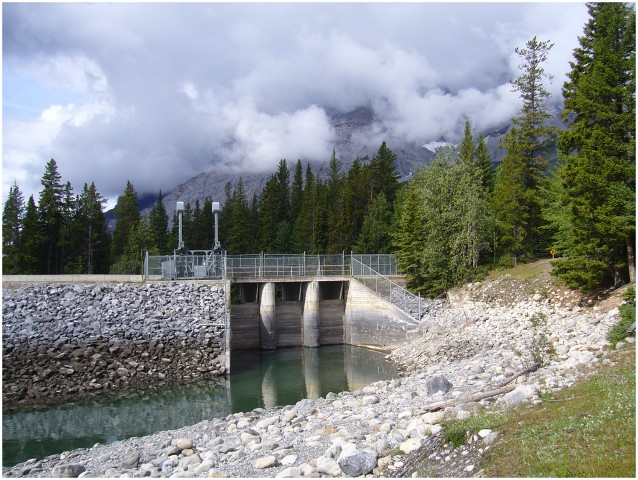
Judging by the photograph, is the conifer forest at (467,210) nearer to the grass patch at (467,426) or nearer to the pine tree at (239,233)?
the pine tree at (239,233)

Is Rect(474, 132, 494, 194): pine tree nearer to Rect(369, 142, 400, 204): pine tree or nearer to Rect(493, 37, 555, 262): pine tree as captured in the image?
Rect(493, 37, 555, 262): pine tree

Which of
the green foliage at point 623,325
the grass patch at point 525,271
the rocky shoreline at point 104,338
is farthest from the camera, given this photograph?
the grass patch at point 525,271

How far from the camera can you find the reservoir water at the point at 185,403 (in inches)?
725

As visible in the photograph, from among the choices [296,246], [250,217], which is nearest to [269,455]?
[296,246]

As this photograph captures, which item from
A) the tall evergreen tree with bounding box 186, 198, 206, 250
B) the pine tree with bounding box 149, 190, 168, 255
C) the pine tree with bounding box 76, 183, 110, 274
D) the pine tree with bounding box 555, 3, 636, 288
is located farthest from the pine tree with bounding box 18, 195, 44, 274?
the pine tree with bounding box 555, 3, 636, 288

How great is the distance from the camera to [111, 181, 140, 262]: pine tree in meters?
64.0

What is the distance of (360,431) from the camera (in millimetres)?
11789

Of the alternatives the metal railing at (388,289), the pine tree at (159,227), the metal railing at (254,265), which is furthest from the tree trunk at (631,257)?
the pine tree at (159,227)

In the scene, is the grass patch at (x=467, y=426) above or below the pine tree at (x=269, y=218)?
below

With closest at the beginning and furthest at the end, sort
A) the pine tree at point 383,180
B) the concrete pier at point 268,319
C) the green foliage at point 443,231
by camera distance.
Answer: the green foliage at point 443,231, the concrete pier at point 268,319, the pine tree at point 383,180

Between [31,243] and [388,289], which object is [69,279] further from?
[31,243]

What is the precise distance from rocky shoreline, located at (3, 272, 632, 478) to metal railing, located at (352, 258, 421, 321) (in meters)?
13.2

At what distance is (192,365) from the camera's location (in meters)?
27.3

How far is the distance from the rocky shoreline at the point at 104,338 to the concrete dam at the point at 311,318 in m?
7.01
